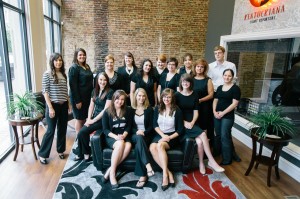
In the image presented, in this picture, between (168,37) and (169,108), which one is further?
(168,37)

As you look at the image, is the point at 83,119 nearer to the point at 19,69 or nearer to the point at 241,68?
the point at 19,69

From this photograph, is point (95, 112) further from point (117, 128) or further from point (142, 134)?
point (142, 134)

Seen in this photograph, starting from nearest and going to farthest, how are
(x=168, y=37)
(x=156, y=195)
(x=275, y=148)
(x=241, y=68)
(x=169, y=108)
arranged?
(x=156, y=195) < (x=275, y=148) < (x=169, y=108) < (x=241, y=68) < (x=168, y=37)

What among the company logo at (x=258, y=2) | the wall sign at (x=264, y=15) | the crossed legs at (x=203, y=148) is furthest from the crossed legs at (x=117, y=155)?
the company logo at (x=258, y=2)

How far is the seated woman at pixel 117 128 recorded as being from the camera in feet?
9.22

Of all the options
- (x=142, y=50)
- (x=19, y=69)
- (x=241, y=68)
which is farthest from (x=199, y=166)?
(x=142, y=50)

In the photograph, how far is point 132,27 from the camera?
7062mm

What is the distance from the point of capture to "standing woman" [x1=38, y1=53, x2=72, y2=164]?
3.02 meters

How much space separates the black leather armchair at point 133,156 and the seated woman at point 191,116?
198 millimetres

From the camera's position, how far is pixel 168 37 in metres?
7.27

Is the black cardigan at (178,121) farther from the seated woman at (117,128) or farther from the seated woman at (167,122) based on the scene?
the seated woman at (117,128)

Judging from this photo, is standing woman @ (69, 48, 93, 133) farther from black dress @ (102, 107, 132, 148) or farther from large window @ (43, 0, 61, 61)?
large window @ (43, 0, 61, 61)

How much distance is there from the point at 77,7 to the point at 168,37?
3010 mm

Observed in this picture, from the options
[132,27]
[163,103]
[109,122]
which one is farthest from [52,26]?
[163,103]
